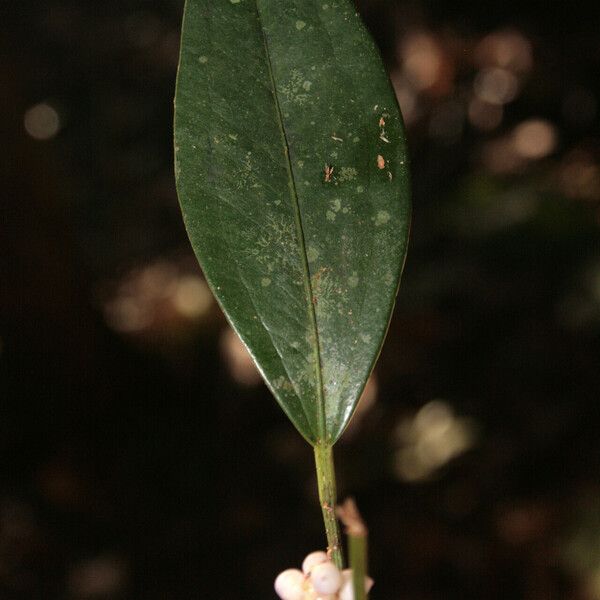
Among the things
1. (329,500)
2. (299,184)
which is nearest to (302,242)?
(299,184)

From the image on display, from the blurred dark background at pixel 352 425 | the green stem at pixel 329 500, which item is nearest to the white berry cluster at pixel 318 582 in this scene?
the green stem at pixel 329 500

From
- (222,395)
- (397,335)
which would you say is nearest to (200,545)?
(222,395)

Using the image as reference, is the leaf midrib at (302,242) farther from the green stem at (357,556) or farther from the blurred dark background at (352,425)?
the blurred dark background at (352,425)

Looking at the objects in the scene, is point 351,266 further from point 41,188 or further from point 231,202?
point 41,188

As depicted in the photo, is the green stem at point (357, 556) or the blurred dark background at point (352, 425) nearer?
the green stem at point (357, 556)

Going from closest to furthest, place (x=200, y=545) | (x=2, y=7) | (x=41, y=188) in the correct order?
(x=41, y=188) < (x=200, y=545) < (x=2, y=7)

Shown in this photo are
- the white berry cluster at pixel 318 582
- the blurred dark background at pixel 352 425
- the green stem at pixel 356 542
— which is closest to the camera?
the green stem at pixel 356 542
